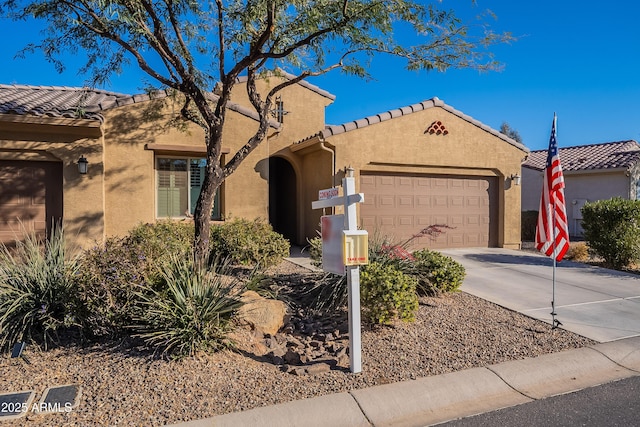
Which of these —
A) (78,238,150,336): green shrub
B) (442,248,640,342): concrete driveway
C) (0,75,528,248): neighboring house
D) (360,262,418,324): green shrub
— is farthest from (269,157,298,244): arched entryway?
(78,238,150,336): green shrub

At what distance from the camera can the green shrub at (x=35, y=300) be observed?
5.12 metres

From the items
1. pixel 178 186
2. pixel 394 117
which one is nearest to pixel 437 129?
pixel 394 117

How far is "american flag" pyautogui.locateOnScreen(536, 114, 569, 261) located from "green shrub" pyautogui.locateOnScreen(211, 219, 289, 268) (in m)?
4.75

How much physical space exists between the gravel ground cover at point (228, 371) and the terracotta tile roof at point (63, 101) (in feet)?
21.3

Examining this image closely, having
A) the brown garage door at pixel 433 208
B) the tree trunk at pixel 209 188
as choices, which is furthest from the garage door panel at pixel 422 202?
the tree trunk at pixel 209 188

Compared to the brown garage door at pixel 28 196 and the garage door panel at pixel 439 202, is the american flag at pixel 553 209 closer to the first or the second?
the garage door panel at pixel 439 202

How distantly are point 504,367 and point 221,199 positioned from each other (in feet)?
27.3

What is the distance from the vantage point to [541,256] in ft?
41.4

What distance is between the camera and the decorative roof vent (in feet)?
42.2

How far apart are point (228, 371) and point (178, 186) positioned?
7655 millimetres

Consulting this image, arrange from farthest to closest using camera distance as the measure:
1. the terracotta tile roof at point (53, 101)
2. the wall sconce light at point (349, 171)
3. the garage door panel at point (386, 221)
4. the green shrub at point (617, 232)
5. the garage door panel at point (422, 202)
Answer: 1. the garage door panel at point (422, 202)
2. the garage door panel at point (386, 221)
3. the wall sconce light at point (349, 171)
4. the green shrub at point (617, 232)
5. the terracotta tile roof at point (53, 101)

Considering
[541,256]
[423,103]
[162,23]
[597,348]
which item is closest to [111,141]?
[162,23]

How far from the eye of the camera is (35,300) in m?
5.30

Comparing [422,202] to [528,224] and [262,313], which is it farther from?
[262,313]
